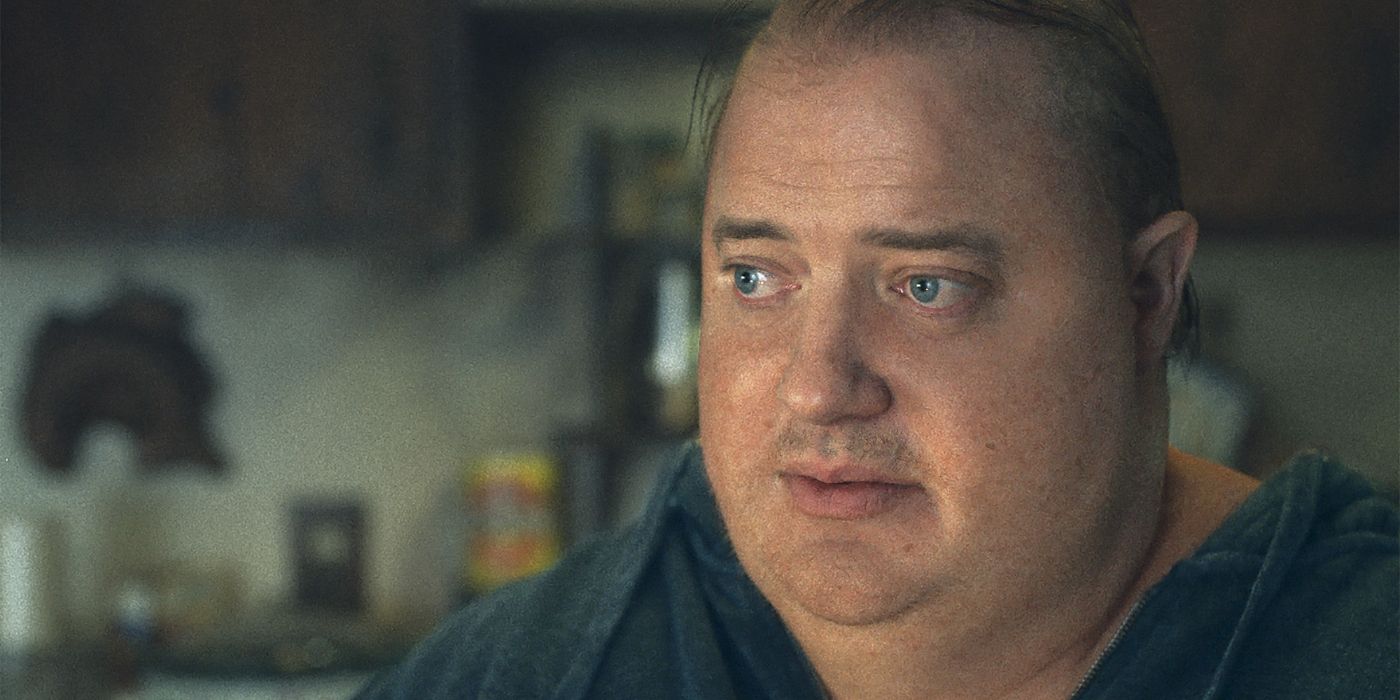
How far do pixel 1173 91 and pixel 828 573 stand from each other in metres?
1.58

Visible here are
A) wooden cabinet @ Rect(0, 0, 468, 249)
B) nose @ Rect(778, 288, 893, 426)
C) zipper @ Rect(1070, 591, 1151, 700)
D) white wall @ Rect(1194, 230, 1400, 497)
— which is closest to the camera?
nose @ Rect(778, 288, 893, 426)

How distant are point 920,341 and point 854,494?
0.09 m

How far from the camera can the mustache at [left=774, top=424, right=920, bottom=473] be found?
2.64ft

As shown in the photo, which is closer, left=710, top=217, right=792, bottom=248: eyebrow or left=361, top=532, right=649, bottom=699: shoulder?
left=710, top=217, right=792, bottom=248: eyebrow

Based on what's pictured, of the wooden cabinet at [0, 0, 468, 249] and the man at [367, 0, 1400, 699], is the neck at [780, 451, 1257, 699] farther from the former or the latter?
the wooden cabinet at [0, 0, 468, 249]

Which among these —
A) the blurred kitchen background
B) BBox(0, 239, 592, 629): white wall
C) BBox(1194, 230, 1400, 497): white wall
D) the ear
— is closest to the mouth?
the ear

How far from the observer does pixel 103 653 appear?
2408mm

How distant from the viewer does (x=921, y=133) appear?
822 millimetres

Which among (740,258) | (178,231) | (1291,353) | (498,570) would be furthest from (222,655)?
(1291,353)

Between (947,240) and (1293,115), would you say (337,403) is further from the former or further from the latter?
(947,240)

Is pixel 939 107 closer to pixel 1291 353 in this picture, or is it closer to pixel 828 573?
pixel 828 573

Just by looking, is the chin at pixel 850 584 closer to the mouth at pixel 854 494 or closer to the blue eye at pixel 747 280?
the mouth at pixel 854 494

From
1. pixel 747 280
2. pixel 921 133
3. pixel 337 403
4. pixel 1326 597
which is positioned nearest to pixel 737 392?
pixel 747 280

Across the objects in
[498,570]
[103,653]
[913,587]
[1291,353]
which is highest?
[913,587]
